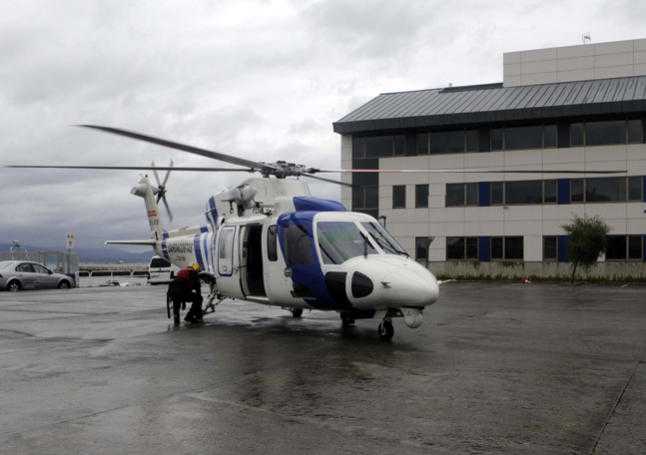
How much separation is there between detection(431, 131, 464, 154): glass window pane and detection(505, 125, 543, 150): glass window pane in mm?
2984

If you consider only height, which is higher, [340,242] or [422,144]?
[422,144]

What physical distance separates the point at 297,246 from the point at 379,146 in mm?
32996

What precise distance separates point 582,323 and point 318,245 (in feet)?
23.4

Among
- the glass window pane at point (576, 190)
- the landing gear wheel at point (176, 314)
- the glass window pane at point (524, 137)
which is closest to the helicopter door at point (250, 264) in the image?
the landing gear wheel at point (176, 314)

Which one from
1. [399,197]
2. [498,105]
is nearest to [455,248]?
[399,197]

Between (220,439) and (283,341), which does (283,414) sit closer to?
(220,439)

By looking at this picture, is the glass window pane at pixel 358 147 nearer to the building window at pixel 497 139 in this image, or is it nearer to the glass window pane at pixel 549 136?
the building window at pixel 497 139

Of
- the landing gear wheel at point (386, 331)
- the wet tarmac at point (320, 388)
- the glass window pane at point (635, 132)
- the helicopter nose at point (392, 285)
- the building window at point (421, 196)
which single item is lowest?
the wet tarmac at point (320, 388)

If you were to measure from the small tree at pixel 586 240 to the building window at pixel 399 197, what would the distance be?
36.3 feet

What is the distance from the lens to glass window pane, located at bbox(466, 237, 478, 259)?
4353 cm

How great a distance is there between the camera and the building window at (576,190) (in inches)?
1624

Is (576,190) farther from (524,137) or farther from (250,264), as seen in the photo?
(250,264)

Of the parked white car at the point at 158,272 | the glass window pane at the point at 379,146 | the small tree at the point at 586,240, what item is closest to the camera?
the small tree at the point at 586,240

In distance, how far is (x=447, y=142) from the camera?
44188mm
